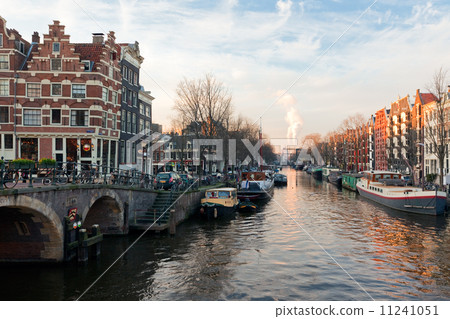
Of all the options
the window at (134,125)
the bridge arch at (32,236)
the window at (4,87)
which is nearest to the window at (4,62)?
the window at (4,87)

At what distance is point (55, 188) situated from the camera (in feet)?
58.6

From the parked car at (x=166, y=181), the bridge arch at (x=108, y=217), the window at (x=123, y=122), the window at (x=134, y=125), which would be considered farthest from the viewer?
the window at (x=134, y=125)

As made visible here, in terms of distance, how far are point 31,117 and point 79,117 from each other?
4592mm

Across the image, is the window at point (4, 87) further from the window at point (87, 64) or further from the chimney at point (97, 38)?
the chimney at point (97, 38)

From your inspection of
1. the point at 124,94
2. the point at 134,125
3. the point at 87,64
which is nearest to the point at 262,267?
the point at 87,64

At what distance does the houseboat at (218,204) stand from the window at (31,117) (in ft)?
60.4

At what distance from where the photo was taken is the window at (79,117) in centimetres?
3794

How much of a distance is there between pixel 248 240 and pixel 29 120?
85.2ft

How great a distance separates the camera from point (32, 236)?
1827 cm

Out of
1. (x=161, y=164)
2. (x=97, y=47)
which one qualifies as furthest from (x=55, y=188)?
(x=161, y=164)

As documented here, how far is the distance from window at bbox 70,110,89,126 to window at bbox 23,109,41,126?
3.14 metres

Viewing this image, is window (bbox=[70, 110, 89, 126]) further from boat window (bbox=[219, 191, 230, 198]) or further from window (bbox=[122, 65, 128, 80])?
boat window (bbox=[219, 191, 230, 198])

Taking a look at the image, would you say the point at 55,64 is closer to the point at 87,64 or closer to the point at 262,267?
the point at 87,64
